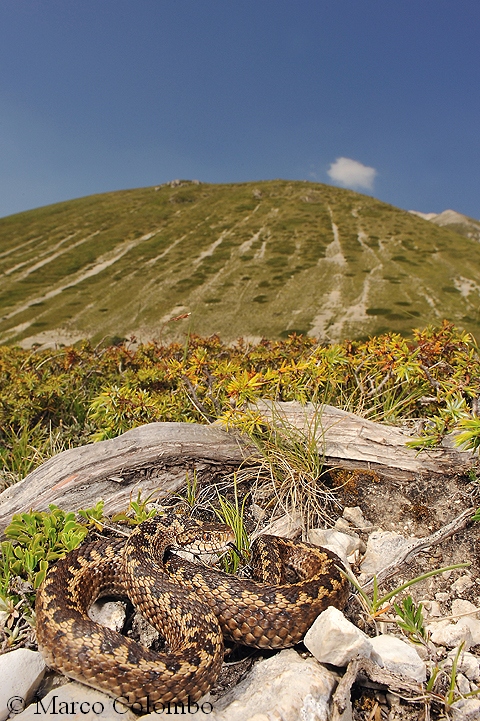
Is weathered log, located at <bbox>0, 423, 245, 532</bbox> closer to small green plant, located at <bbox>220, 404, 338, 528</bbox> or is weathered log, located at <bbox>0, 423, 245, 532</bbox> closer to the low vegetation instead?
small green plant, located at <bbox>220, 404, 338, 528</bbox>

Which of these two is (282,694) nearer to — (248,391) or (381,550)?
(381,550)

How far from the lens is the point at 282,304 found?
164 ft

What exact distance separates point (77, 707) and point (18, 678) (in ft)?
1.49

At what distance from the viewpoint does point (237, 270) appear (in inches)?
2549

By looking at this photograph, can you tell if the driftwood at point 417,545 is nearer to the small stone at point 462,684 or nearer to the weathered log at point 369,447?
the weathered log at point 369,447

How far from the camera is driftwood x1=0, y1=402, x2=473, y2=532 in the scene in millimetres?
4426

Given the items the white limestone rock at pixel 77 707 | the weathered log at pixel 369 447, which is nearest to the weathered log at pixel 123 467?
the weathered log at pixel 369 447

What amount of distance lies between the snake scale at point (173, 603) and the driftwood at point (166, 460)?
0.82 metres

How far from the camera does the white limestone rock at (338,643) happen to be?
2.61 m

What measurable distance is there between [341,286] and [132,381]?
50671 millimetres

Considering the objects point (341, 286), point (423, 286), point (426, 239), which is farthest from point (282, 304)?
point (426, 239)

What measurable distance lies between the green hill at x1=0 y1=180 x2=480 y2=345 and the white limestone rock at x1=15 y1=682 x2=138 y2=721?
3028 centimetres

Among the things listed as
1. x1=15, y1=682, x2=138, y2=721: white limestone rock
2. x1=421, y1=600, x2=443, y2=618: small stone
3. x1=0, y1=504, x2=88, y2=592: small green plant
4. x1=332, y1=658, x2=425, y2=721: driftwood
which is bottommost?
x1=15, y1=682, x2=138, y2=721: white limestone rock

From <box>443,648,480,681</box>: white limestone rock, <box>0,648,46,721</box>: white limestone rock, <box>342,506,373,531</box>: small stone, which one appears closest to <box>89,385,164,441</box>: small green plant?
<box>342,506,373,531</box>: small stone
